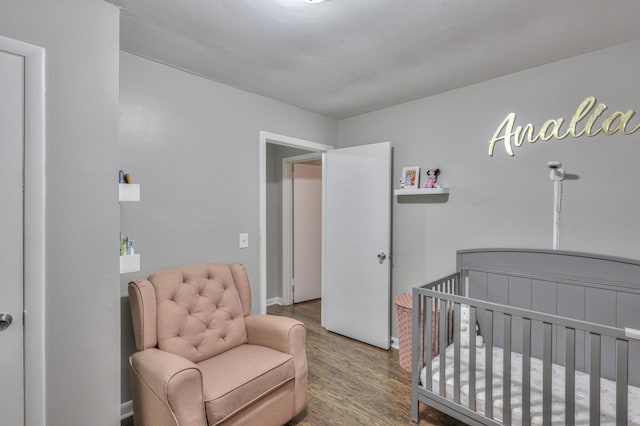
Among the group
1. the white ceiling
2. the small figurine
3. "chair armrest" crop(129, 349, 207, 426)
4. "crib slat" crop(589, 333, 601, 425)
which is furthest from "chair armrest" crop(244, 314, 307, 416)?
the white ceiling

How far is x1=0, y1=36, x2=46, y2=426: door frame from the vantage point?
1.32 metres

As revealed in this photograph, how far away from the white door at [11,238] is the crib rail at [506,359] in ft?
6.49

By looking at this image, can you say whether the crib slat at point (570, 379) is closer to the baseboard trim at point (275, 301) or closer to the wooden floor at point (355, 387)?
the wooden floor at point (355, 387)

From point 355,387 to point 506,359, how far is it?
1.15 meters

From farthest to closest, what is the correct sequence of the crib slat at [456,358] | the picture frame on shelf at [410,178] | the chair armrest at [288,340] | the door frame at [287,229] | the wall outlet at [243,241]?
1. the door frame at [287,229]
2. the picture frame on shelf at [410,178]
3. the wall outlet at [243,241]
4. the chair armrest at [288,340]
5. the crib slat at [456,358]

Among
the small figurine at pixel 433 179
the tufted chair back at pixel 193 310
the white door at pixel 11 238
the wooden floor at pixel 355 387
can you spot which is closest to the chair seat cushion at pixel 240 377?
the tufted chair back at pixel 193 310

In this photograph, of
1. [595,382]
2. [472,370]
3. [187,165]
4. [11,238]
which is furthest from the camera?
[187,165]

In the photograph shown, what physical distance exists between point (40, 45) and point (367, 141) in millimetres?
2656

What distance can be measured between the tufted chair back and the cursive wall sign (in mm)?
2264

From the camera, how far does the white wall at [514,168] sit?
2.00 m

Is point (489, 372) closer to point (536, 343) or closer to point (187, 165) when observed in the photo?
point (536, 343)

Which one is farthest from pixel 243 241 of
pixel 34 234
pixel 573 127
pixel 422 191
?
pixel 573 127

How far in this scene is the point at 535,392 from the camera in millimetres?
1728

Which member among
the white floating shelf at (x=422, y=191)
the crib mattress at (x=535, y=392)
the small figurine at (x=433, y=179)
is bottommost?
the crib mattress at (x=535, y=392)
